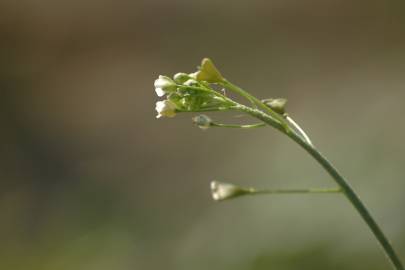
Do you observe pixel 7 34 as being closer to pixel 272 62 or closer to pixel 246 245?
pixel 272 62

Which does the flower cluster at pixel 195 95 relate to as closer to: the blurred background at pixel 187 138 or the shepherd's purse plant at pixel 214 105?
the shepherd's purse plant at pixel 214 105

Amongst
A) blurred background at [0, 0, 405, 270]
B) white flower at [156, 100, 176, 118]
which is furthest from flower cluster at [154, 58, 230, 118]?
blurred background at [0, 0, 405, 270]

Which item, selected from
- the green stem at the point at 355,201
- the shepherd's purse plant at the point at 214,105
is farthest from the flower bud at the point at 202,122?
the green stem at the point at 355,201

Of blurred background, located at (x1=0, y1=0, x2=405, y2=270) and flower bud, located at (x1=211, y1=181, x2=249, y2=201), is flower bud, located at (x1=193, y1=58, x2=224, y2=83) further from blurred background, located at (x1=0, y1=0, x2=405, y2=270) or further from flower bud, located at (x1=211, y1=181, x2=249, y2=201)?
blurred background, located at (x1=0, y1=0, x2=405, y2=270)

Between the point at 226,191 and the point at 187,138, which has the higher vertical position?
the point at 187,138

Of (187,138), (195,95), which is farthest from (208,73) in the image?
(187,138)

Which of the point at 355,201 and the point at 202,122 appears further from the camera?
the point at 202,122

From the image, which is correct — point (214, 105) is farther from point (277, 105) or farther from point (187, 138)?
point (187, 138)
